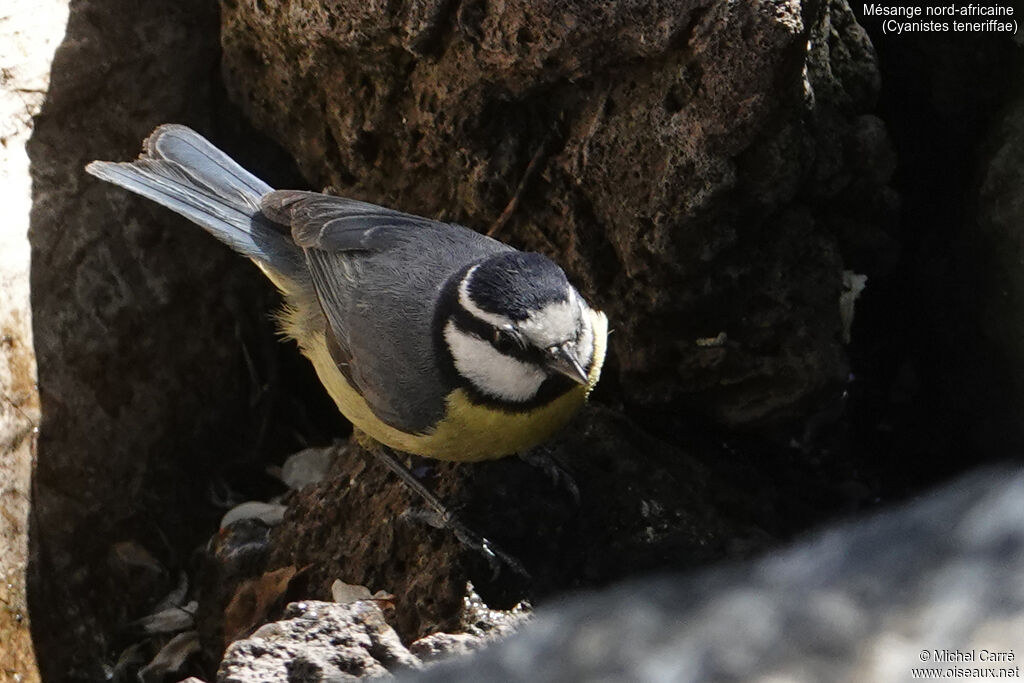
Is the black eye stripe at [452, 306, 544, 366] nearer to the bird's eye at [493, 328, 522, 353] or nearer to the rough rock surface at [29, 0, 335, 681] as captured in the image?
the bird's eye at [493, 328, 522, 353]

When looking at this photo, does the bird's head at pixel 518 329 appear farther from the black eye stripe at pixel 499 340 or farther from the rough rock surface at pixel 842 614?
the rough rock surface at pixel 842 614

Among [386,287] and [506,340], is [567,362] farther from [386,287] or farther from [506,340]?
[386,287]

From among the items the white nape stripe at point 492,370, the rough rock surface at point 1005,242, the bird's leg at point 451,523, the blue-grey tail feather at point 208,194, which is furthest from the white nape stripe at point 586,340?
the rough rock surface at point 1005,242

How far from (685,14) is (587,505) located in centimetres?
143

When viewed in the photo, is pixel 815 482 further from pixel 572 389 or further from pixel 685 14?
pixel 685 14

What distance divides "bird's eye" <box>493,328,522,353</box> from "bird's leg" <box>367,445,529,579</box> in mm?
531

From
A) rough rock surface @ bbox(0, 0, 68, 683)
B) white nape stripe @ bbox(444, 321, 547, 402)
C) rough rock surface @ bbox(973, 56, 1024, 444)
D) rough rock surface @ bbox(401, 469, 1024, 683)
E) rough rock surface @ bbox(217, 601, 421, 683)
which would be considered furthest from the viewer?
rough rock surface @ bbox(0, 0, 68, 683)

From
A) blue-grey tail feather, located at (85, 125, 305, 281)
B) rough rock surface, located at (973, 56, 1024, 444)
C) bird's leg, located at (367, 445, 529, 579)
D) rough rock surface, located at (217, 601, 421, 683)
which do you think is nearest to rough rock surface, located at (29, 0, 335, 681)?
blue-grey tail feather, located at (85, 125, 305, 281)

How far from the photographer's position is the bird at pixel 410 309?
2844mm

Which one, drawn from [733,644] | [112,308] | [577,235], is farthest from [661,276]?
[733,644]

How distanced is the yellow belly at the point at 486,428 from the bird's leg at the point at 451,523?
5.1 inches

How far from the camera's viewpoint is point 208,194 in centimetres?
364

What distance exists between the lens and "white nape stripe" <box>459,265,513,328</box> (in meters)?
2.84

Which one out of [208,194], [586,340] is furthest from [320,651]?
[208,194]
